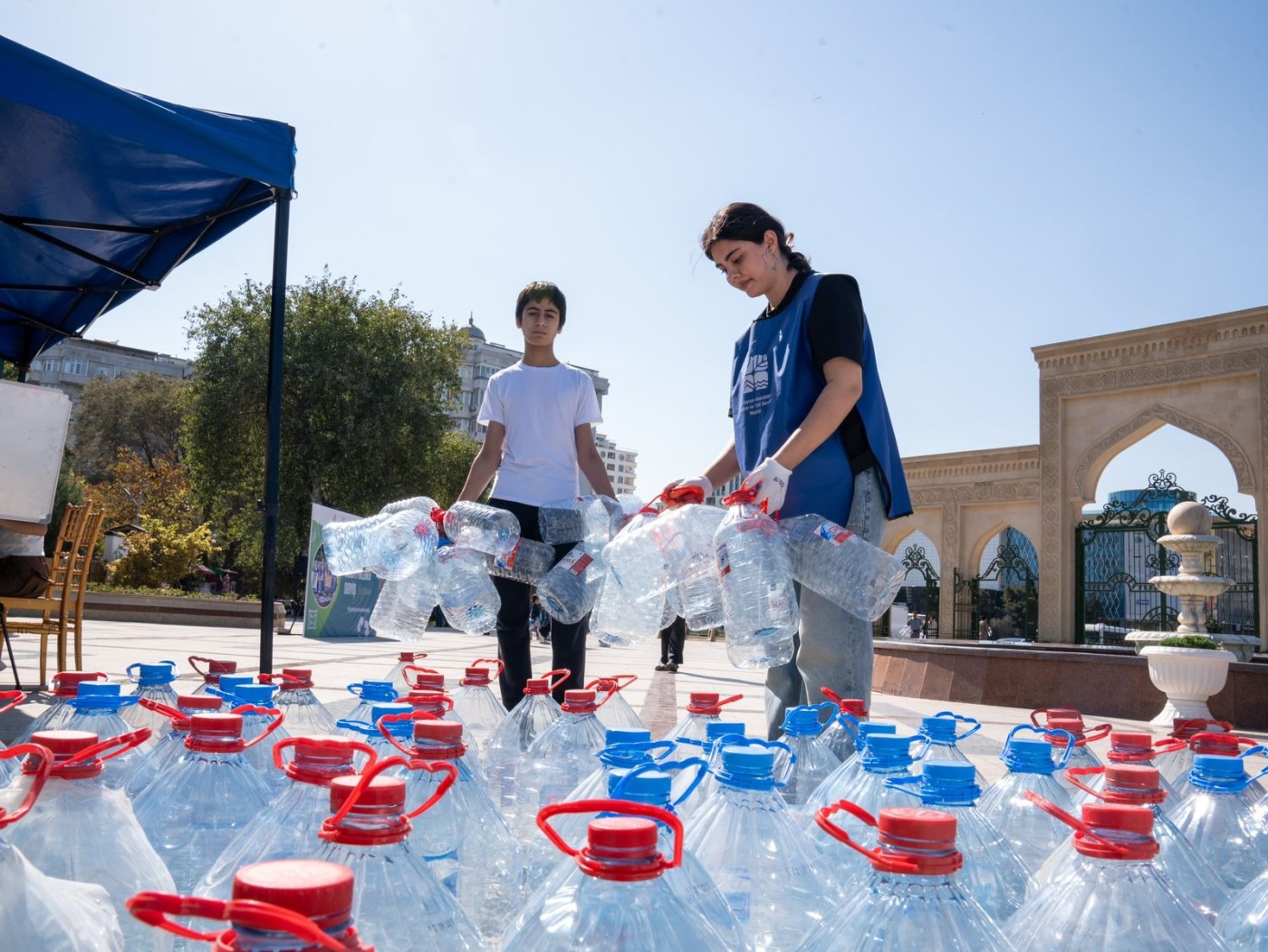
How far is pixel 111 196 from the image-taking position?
4.71 metres

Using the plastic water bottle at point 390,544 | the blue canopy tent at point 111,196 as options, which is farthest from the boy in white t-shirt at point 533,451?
the blue canopy tent at point 111,196

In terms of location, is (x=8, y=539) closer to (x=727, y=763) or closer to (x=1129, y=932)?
(x=727, y=763)

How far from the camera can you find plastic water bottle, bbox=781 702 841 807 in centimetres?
214

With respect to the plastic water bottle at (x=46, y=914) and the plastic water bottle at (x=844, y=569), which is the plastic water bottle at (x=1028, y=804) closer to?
the plastic water bottle at (x=844, y=569)

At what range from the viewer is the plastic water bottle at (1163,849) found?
4.30 feet

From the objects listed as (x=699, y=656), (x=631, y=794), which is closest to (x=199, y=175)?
(x=631, y=794)

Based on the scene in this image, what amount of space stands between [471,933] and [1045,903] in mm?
704

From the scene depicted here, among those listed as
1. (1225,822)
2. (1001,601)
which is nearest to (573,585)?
(1225,822)

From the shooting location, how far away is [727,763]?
1378 millimetres

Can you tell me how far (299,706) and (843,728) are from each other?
145 cm

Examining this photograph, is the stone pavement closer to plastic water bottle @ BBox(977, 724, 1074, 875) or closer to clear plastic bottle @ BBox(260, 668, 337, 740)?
clear plastic bottle @ BBox(260, 668, 337, 740)

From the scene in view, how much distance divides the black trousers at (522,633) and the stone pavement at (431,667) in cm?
93

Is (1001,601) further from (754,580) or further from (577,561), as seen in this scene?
(754,580)

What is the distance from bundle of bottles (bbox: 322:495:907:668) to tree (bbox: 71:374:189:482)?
3763 centimetres
